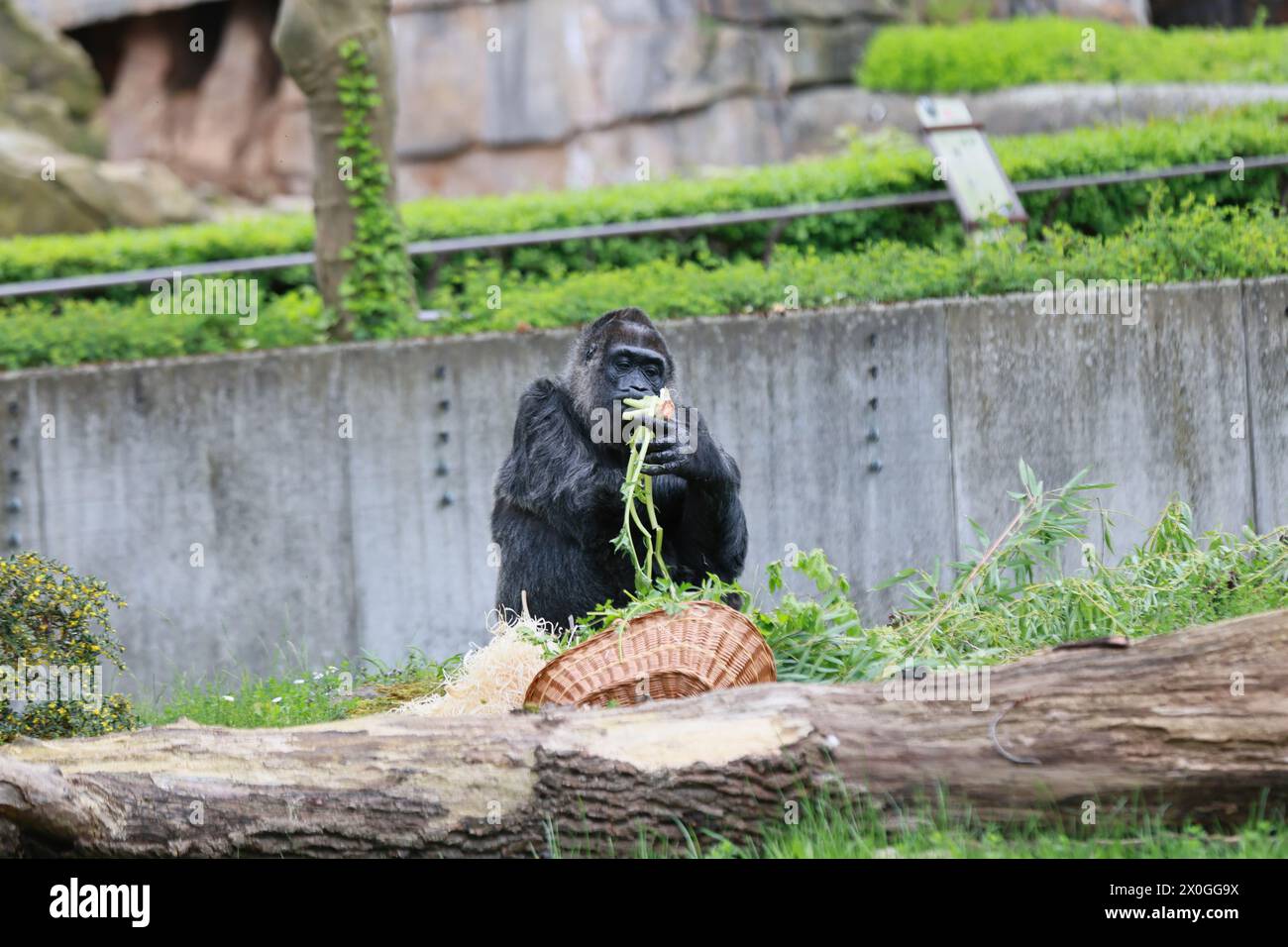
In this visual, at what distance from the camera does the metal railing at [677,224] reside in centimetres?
1005

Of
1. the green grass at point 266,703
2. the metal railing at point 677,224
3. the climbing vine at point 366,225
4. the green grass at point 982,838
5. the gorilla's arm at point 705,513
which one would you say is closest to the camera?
the green grass at point 982,838

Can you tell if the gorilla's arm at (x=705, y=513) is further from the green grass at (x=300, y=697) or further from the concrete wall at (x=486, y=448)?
the concrete wall at (x=486, y=448)

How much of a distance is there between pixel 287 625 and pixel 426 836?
15.4ft

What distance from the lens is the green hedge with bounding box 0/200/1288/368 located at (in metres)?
8.59

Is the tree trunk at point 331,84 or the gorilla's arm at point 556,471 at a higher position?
the tree trunk at point 331,84

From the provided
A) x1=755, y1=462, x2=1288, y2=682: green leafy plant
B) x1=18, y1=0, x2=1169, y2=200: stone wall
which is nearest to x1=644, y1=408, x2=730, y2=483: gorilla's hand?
x1=755, y1=462, x2=1288, y2=682: green leafy plant

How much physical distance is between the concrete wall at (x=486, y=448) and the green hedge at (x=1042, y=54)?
8624 millimetres

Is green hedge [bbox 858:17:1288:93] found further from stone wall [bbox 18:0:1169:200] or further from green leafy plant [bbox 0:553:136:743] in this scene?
green leafy plant [bbox 0:553:136:743]

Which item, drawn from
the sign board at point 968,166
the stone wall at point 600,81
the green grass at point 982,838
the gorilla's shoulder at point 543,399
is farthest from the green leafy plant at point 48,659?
the stone wall at point 600,81

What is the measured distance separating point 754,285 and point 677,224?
1.65 m

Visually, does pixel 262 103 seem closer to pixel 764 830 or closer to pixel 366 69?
pixel 366 69

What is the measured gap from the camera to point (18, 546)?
28.6 feet

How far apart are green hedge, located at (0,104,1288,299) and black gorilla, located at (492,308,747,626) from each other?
13.2ft

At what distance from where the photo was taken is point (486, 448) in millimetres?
8602
